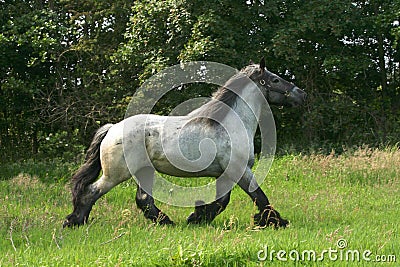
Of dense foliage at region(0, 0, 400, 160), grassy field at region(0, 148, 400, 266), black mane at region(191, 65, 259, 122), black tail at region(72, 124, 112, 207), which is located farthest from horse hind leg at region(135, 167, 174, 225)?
dense foliage at region(0, 0, 400, 160)

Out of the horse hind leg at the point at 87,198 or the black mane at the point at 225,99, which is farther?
the black mane at the point at 225,99

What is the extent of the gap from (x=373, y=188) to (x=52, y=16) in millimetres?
10151

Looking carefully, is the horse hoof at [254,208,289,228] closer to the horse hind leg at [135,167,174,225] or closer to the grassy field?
the grassy field

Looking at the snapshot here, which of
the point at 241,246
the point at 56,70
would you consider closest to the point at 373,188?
the point at 241,246

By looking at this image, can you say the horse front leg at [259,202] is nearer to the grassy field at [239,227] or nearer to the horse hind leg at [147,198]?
the grassy field at [239,227]

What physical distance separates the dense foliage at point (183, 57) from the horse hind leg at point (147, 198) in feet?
22.2

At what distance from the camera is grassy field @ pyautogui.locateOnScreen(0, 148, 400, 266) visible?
464cm

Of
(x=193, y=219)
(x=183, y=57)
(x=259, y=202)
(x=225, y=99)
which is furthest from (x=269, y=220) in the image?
(x=183, y=57)

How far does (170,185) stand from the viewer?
954cm

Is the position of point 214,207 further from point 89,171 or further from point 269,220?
point 89,171

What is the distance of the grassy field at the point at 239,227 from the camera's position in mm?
4637

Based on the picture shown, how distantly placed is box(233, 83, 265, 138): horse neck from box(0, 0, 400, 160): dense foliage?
6359mm

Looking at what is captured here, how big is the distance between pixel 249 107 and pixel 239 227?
165cm

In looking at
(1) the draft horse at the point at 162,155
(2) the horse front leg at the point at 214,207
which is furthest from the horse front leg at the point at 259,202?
(2) the horse front leg at the point at 214,207
